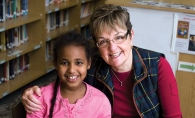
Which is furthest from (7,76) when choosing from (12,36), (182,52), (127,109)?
(127,109)

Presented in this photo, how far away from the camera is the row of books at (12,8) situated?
342 centimetres

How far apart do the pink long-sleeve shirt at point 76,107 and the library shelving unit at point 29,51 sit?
6.14ft

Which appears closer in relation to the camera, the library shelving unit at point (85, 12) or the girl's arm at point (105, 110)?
the girl's arm at point (105, 110)

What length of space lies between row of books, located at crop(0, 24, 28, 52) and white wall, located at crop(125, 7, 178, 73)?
150 centimetres

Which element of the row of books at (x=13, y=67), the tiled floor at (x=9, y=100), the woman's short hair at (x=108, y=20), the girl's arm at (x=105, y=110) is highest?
the woman's short hair at (x=108, y=20)

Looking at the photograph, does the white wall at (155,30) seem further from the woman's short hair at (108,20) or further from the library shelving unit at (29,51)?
the library shelving unit at (29,51)

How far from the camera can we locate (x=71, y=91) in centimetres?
154

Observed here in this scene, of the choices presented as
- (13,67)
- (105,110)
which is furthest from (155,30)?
(13,67)

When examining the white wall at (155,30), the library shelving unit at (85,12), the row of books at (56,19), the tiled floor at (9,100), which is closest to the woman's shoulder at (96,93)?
the white wall at (155,30)

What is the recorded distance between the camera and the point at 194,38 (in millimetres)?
2426

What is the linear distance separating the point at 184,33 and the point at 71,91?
1208 mm

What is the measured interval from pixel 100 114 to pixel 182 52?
116 centimetres

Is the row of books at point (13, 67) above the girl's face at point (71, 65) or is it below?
below

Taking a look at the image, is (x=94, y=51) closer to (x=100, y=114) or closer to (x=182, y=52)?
(x=100, y=114)
